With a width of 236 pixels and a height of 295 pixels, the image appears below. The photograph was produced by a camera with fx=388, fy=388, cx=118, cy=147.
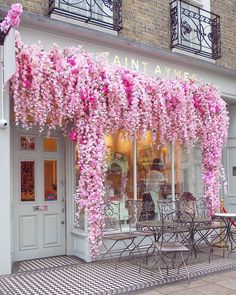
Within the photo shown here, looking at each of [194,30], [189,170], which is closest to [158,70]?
[194,30]

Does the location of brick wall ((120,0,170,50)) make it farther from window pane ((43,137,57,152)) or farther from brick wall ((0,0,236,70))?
window pane ((43,137,57,152))

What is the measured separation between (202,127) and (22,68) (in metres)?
4.78

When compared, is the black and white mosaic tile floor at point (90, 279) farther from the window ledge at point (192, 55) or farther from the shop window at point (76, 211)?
the window ledge at point (192, 55)

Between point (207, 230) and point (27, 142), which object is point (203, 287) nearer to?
point (207, 230)

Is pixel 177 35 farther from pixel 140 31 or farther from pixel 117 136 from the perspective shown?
pixel 117 136

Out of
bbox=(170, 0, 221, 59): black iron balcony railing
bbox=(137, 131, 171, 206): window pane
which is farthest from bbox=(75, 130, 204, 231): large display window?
bbox=(170, 0, 221, 59): black iron balcony railing

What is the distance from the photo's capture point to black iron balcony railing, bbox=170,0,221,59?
31.9ft

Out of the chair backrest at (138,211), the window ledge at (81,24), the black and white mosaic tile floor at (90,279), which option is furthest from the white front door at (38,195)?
the window ledge at (81,24)

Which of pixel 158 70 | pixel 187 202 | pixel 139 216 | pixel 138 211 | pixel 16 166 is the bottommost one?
pixel 139 216

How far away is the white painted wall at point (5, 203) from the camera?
21.9 feet

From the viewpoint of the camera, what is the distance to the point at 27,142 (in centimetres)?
822

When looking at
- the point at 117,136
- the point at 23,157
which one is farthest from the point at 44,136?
the point at 117,136

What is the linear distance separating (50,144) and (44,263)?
2512mm

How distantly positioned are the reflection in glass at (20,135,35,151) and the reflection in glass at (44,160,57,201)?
0.45m
